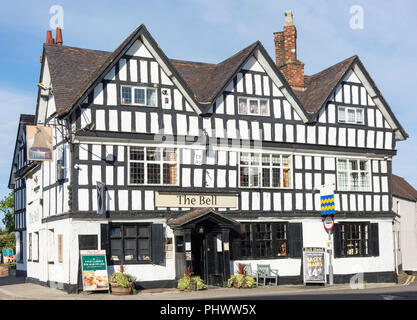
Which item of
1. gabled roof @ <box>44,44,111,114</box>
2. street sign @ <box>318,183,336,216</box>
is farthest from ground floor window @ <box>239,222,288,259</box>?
gabled roof @ <box>44,44,111,114</box>

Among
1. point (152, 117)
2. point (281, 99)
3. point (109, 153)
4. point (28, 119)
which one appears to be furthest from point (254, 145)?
point (28, 119)

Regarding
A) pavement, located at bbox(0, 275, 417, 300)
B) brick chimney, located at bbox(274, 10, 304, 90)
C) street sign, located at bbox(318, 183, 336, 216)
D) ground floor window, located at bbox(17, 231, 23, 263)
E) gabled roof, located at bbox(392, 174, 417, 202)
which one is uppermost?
brick chimney, located at bbox(274, 10, 304, 90)

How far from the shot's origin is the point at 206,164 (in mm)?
25969

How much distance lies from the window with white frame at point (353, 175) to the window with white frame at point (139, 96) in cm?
935

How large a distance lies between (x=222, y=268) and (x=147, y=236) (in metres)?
3.28

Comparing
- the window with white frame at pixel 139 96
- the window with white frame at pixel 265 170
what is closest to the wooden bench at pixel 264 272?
the window with white frame at pixel 265 170

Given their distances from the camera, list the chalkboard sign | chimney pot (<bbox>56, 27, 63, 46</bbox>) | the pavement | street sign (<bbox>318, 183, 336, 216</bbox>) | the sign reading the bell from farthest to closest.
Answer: chimney pot (<bbox>56, 27, 63, 46</bbox>) < street sign (<bbox>318, 183, 336, 216</bbox>) < the chalkboard sign < the sign reading the bell < the pavement

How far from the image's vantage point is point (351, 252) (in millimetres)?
28562

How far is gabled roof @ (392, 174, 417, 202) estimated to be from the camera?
46.8m

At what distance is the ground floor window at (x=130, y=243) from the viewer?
23828 millimetres

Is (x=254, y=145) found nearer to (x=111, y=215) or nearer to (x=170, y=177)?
(x=170, y=177)

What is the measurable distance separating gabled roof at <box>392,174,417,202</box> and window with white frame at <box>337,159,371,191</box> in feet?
57.7

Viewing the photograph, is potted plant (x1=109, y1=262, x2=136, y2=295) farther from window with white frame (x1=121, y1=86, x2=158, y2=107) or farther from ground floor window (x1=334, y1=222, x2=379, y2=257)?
ground floor window (x1=334, y1=222, x2=379, y2=257)

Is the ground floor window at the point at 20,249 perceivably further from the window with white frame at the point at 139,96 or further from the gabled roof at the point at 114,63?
the window with white frame at the point at 139,96
